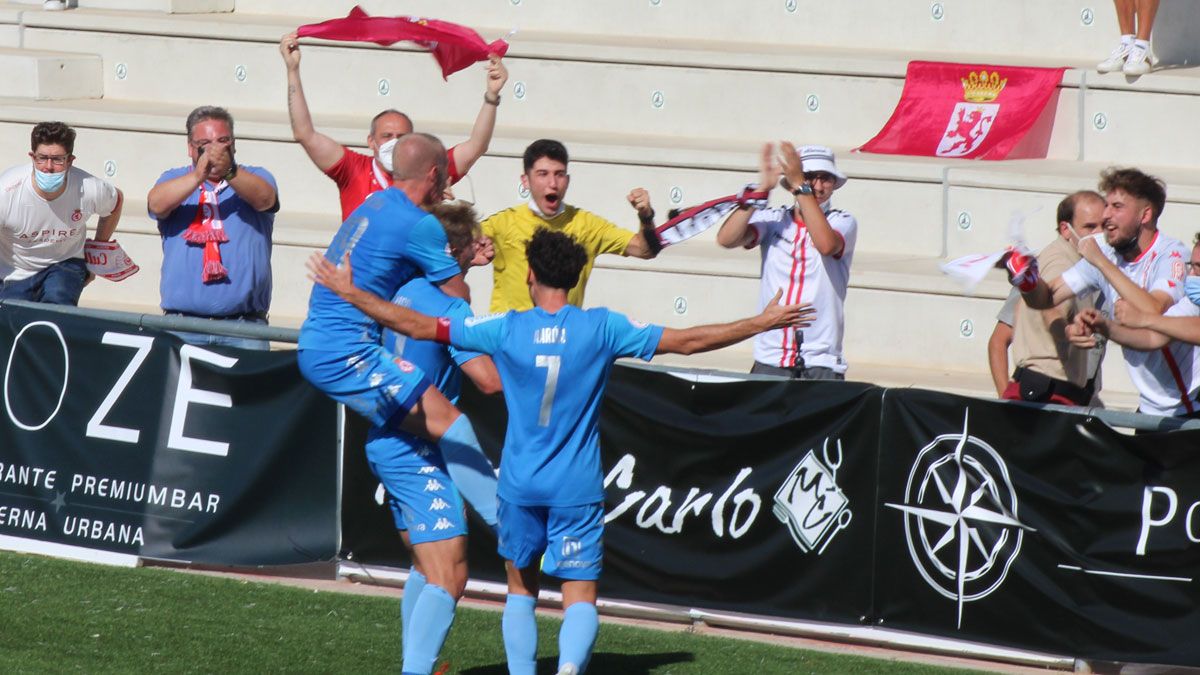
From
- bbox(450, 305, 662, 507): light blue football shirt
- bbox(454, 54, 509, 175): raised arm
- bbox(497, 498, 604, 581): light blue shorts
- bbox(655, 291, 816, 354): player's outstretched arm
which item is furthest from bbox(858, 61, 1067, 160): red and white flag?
bbox(497, 498, 604, 581): light blue shorts

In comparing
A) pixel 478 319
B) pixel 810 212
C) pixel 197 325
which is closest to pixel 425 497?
pixel 478 319

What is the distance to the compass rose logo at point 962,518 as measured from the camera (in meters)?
7.03

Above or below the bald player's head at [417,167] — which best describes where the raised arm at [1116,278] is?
below

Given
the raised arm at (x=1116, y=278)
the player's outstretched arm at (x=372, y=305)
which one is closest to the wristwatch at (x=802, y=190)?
the raised arm at (x=1116, y=278)

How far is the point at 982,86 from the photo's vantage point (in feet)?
40.3

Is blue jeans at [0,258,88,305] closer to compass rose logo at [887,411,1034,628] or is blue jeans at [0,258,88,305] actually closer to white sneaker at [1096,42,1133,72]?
compass rose logo at [887,411,1034,628]

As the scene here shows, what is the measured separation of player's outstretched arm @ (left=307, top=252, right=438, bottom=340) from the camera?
578 centimetres

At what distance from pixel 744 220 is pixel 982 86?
4.82 metres

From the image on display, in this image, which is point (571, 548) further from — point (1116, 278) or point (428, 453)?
point (1116, 278)

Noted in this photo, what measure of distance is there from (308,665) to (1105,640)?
3355 mm

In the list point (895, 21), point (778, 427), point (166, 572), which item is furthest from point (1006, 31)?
point (166, 572)

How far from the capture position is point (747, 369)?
10.7 m

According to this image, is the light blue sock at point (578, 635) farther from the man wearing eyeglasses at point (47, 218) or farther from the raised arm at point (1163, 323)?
the man wearing eyeglasses at point (47, 218)

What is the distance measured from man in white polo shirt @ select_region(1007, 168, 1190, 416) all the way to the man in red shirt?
9.60 ft
